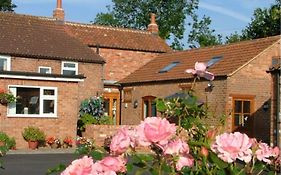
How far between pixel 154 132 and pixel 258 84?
2656 cm

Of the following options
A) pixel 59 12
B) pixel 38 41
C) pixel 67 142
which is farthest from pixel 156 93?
pixel 59 12

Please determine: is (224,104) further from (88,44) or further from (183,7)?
(183,7)

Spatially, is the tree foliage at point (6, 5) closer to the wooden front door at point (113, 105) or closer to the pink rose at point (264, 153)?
the wooden front door at point (113, 105)

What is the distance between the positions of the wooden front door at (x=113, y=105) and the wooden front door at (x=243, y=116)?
9.71 m

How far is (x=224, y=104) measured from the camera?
89.2 feet

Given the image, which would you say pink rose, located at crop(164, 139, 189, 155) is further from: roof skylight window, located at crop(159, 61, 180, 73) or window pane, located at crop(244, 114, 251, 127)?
roof skylight window, located at crop(159, 61, 180, 73)

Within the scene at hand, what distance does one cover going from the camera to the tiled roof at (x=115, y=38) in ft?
119

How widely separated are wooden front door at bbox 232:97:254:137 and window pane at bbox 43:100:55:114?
8652 millimetres

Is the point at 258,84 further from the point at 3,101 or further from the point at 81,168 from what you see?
the point at 81,168

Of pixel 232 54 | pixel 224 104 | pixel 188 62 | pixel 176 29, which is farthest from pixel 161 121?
pixel 176 29

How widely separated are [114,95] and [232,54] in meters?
8.52

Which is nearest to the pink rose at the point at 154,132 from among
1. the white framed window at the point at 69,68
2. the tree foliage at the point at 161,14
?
the white framed window at the point at 69,68

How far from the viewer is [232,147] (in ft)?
8.87

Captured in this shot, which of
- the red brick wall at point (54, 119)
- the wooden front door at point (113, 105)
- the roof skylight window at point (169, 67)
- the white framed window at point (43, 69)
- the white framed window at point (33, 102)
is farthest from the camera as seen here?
the wooden front door at point (113, 105)
